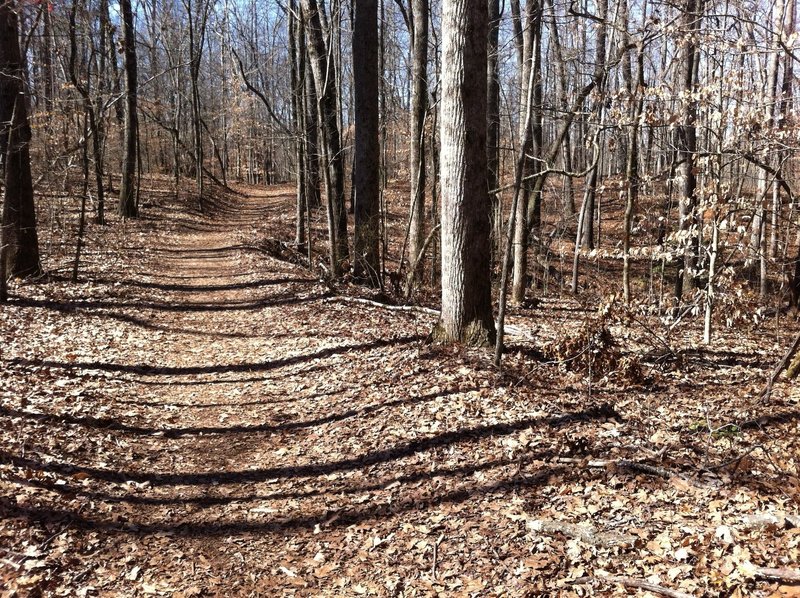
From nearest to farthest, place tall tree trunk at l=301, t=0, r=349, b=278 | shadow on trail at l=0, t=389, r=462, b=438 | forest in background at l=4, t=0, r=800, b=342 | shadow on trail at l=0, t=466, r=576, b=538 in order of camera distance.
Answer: shadow on trail at l=0, t=466, r=576, b=538
shadow on trail at l=0, t=389, r=462, b=438
forest in background at l=4, t=0, r=800, b=342
tall tree trunk at l=301, t=0, r=349, b=278

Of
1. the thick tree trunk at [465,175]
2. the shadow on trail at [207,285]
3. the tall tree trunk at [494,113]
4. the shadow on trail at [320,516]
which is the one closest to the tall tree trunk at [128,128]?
the shadow on trail at [207,285]

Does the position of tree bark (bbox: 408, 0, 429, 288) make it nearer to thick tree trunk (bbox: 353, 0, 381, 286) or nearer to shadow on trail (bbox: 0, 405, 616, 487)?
thick tree trunk (bbox: 353, 0, 381, 286)

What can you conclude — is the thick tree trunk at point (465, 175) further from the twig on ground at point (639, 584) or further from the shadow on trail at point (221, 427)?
the twig on ground at point (639, 584)

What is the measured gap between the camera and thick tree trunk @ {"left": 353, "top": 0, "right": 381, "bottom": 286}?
38.6ft

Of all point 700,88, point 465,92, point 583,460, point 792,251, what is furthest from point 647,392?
point 792,251

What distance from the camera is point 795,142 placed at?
7996mm

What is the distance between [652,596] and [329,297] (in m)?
8.58

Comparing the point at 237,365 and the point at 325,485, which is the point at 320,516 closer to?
the point at 325,485

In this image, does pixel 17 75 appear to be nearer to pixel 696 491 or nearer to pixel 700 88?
pixel 700 88

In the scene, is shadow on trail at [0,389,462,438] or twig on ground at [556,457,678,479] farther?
shadow on trail at [0,389,462,438]

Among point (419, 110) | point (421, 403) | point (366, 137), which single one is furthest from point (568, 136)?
point (421, 403)

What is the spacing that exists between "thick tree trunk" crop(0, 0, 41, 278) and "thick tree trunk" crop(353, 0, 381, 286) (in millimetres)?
5860

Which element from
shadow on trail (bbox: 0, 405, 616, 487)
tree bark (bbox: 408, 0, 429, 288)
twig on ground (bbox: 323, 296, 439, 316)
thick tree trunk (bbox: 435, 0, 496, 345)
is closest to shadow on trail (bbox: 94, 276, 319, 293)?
twig on ground (bbox: 323, 296, 439, 316)

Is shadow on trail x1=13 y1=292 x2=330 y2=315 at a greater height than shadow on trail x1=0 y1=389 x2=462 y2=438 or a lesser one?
greater
